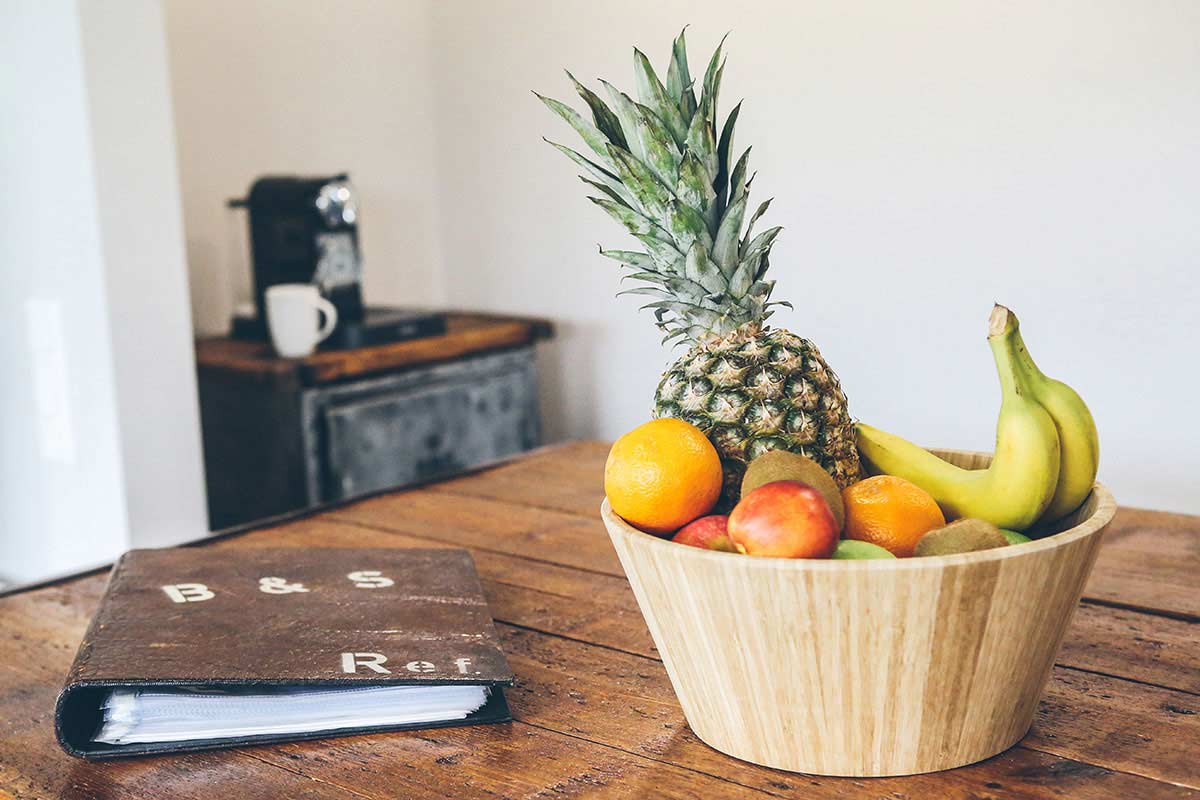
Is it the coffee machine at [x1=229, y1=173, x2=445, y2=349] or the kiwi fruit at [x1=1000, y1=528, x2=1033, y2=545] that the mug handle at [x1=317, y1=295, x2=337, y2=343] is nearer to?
the coffee machine at [x1=229, y1=173, x2=445, y2=349]

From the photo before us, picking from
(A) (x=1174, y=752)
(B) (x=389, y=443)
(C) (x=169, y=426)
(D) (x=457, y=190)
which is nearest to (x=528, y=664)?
(A) (x=1174, y=752)

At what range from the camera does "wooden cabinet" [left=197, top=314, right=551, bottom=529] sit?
2.41 m

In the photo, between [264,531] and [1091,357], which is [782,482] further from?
[1091,357]

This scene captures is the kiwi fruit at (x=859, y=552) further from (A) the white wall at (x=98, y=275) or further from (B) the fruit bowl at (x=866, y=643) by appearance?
(A) the white wall at (x=98, y=275)

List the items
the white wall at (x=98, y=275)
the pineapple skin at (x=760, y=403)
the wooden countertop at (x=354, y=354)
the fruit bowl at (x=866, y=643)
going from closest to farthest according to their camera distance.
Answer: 1. the fruit bowl at (x=866, y=643)
2. the pineapple skin at (x=760, y=403)
3. the white wall at (x=98, y=275)
4. the wooden countertop at (x=354, y=354)

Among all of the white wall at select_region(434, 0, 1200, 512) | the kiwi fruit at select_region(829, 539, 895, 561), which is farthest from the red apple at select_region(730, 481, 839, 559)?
the white wall at select_region(434, 0, 1200, 512)

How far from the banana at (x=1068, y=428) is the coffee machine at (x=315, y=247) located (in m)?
1.92

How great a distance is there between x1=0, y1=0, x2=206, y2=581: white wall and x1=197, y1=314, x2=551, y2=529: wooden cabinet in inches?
7.5

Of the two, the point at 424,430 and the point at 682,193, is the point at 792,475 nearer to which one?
the point at 682,193

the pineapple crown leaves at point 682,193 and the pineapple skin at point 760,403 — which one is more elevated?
the pineapple crown leaves at point 682,193

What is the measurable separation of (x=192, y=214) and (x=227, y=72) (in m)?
0.37

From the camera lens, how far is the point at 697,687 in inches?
30.1

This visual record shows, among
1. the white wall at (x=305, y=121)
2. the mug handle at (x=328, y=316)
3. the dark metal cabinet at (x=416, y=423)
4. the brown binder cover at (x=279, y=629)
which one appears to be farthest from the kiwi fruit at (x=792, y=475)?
the white wall at (x=305, y=121)

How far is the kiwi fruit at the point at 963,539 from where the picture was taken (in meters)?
Result: 0.72
